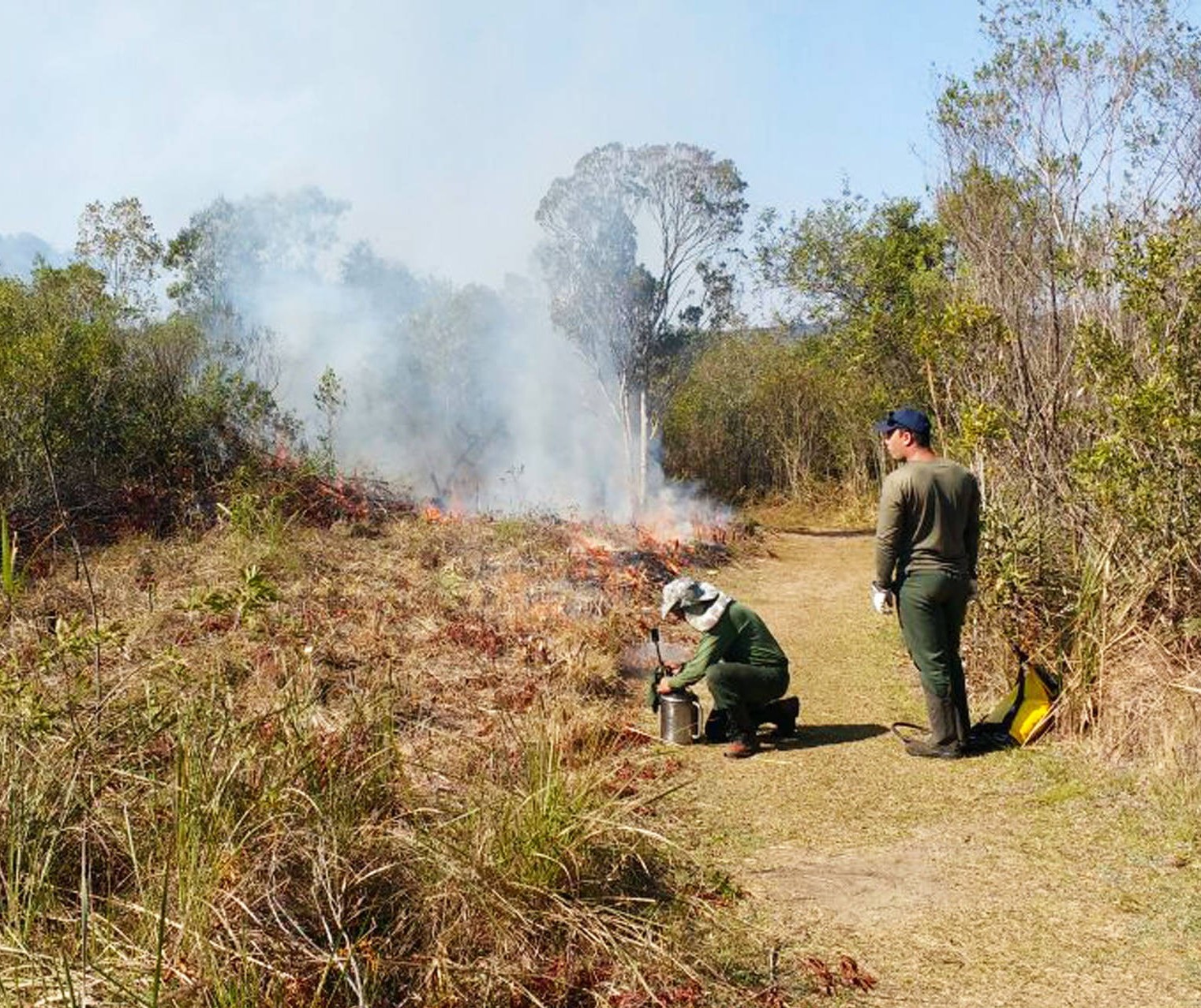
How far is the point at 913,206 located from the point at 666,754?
1319 centimetres

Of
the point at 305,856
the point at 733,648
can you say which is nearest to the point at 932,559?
the point at 733,648

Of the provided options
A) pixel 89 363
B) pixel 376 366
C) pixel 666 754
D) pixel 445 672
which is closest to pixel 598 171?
pixel 376 366

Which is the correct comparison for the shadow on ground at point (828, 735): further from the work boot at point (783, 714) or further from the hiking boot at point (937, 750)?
the hiking boot at point (937, 750)

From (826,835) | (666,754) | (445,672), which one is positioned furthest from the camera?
(445,672)

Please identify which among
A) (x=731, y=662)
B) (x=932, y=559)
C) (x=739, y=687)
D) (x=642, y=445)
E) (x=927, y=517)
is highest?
(x=642, y=445)

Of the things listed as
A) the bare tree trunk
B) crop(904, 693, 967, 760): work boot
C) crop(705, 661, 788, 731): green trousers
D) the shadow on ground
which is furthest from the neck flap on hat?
the bare tree trunk

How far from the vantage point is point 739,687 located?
221 inches

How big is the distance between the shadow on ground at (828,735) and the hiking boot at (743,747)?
0.19 meters

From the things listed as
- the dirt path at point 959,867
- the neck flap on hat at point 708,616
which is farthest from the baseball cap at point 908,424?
the dirt path at point 959,867

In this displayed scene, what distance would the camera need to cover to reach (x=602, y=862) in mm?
3494

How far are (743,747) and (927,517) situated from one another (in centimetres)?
159

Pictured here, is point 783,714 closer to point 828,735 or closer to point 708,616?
point 828,735

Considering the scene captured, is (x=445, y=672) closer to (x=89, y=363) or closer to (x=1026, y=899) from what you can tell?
(x=1026, y=899)

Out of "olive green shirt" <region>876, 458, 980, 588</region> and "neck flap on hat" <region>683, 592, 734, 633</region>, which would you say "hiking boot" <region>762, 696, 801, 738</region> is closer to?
"neck flap on hat" <region>683, 592, 734, 633</region>
